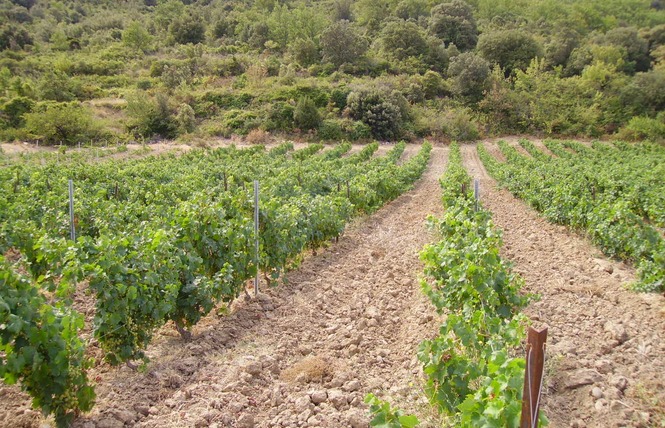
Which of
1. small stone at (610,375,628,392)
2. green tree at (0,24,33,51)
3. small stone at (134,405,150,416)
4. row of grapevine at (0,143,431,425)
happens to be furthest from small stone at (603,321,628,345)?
green tree at (0,24,33,51)

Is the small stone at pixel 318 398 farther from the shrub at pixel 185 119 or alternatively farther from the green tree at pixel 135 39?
the green tree at pixel 135 39

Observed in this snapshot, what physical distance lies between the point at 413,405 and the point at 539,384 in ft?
5.63

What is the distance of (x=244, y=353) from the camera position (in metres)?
5.01

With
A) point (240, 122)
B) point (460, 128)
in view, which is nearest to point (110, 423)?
point (240, 122)

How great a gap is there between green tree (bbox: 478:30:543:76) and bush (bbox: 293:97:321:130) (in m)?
26.8

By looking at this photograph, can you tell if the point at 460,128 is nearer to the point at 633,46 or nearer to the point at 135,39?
the point at 633,46

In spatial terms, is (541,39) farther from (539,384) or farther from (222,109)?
(539,384)

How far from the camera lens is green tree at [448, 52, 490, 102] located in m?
47.9

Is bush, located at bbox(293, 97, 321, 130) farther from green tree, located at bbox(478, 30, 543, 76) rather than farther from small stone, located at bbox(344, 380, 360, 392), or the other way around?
small stone, located at bbox(344, 380, 360, 392)

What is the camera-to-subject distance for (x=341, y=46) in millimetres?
57938

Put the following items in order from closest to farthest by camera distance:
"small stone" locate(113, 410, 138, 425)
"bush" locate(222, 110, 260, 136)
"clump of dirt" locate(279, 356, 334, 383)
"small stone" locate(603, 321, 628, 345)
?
"small stone" locate(113, 410, 138, 425) < "clump of dirt" locate(279, 356, 334, 383) < "small stone" locate(603, 321, 628, 345) < "bush" locate(222, 110, 260, 136)

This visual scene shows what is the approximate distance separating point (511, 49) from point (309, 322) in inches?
2297

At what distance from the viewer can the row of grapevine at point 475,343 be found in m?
2.69

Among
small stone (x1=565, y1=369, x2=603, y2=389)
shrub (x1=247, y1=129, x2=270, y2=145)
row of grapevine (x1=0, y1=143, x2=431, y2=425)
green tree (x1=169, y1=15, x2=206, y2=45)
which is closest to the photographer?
row of grapevine (x1=0, y1=143, x2=431, y2=425)
